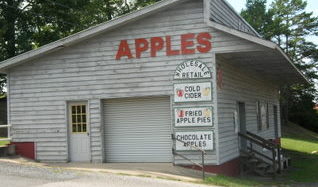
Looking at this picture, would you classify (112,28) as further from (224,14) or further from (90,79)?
(224,14)

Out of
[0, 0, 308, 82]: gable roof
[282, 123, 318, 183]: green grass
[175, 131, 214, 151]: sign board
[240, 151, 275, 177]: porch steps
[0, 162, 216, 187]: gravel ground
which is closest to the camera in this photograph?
[0, 162, 216, 187]: gravel ground

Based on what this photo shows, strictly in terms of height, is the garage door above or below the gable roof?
below

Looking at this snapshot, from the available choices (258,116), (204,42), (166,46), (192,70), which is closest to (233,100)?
(192,70)

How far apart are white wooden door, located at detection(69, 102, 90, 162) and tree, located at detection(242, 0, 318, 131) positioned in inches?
1410

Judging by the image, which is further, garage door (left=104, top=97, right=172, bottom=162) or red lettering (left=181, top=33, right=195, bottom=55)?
garage door (left=104, top=97, right=172, bottom=162)

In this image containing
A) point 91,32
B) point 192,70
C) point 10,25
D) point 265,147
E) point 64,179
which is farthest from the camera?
point 10,25

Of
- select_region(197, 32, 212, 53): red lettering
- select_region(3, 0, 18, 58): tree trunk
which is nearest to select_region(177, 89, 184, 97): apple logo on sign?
select_region(197, 32, 212, 53): red lettering

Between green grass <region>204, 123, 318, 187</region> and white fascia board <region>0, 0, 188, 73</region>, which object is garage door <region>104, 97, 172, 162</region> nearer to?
white fascia board <region>0, 0, 188, 73</region>

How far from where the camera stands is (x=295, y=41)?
49.3 meters

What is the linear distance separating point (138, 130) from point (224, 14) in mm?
5146

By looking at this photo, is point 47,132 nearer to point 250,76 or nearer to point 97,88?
point 97,88

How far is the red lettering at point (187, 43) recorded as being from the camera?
1426cm

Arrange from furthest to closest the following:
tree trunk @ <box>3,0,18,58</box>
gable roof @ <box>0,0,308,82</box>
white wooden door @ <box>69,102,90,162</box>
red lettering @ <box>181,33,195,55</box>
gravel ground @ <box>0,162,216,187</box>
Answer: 1. tree trunk @ <box>3,0,18,58</box>
2. white wooden door @ <box>69,102,90,162</box>
3. red lettering @ <box>181,33,195,55</box>
4. gable roof @ <box>0,0,308,82</box>
5. gravel ground @ <box>0,162,216,187</box>

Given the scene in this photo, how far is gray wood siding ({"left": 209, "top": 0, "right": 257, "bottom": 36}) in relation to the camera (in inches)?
585
